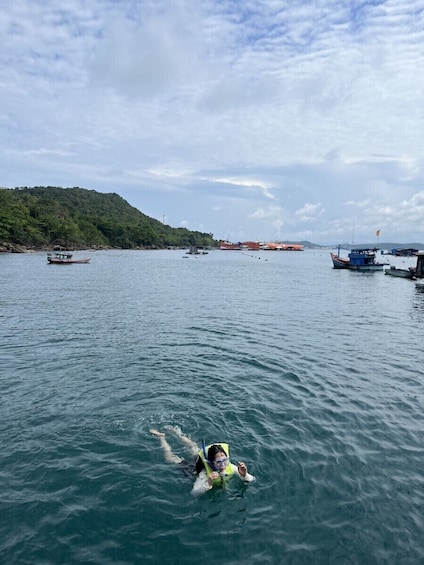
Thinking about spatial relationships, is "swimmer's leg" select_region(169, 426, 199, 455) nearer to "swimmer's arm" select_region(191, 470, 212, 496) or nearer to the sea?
the sea

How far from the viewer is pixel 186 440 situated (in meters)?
14.1

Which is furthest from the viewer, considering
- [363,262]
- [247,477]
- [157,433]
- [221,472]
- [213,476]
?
[363,262]

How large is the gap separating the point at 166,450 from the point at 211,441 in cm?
178

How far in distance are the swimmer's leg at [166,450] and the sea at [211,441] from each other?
0.64ft

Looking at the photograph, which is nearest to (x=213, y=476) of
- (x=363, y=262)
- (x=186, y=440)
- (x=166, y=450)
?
(x=166, y=450)

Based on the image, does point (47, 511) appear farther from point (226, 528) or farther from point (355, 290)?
point (355, 290)

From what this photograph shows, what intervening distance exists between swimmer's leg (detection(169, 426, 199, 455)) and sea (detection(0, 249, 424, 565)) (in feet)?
0.63

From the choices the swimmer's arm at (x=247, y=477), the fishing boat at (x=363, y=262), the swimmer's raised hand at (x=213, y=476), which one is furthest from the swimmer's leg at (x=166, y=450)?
the fishing boat at (x=363, y=262)

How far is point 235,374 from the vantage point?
69.9ft

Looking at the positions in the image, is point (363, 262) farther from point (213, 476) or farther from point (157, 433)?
point (213, 476)

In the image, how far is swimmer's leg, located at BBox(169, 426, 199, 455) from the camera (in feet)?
44.3

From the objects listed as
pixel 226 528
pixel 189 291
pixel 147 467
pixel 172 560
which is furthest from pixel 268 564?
pixel 189 291

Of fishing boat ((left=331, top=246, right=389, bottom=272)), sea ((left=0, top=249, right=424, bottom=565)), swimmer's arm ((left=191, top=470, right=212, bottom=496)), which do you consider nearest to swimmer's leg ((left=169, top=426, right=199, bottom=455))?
sea ((left=0, top=249, right=424, bottom=565))

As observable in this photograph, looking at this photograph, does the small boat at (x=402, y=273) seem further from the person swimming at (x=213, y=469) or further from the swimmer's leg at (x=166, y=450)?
the person swimming at (x=213, y=469)
